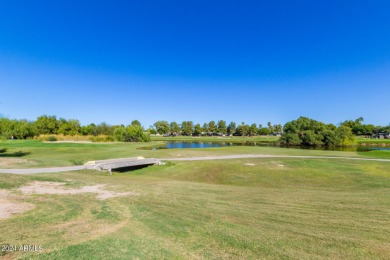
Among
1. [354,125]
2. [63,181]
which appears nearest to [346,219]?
[63,181]

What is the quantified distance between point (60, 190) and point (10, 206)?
3103 mm

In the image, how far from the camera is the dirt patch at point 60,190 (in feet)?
32.7

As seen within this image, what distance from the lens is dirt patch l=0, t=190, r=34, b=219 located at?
6844 mm

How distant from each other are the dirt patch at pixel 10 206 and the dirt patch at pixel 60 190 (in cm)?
123

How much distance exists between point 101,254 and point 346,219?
7.52m

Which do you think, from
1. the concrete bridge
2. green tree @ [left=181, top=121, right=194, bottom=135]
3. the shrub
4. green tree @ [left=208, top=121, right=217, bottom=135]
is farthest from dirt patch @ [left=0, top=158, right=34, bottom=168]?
green tree @ [left=208, top=121, right=217, bottom=135]

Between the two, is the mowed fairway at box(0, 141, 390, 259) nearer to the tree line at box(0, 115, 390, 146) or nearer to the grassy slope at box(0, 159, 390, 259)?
the grassy slope at box(0, 159, 390, 259)

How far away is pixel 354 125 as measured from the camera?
11994 cm

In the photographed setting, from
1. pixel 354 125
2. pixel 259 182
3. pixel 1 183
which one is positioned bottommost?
pixel 259 182

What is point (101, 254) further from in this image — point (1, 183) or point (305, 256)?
point (1, 183)

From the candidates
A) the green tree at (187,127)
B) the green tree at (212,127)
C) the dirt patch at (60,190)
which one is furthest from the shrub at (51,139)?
the green tree at (212,127)

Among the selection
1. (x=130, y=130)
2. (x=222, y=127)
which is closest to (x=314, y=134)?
(x=130, y=130)

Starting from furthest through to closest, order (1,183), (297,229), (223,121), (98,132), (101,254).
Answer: (223,121) → (98,132) → (1,183) → (297,229) → (101,254)

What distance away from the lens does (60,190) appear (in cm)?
1056
